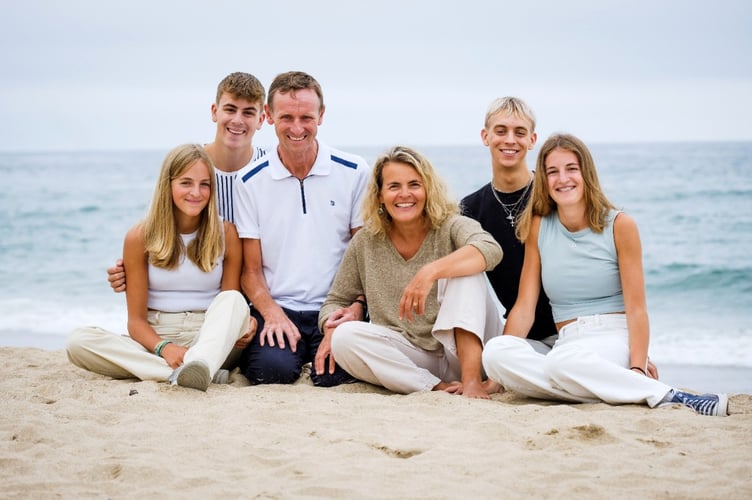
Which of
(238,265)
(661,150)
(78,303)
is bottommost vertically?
(78,303)

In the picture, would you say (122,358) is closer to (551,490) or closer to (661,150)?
(551,490)

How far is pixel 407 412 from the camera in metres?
3.84

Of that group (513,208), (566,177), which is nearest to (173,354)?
(513,208)

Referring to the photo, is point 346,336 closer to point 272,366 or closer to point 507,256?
point 272,366

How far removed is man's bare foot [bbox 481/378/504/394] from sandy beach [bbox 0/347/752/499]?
0.09 m

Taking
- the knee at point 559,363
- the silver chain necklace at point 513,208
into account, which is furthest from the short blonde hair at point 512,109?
the knee at point 559,363

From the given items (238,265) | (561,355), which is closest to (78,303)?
(238,265)

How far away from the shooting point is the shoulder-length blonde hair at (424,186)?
4316mm

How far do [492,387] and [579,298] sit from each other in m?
0.65

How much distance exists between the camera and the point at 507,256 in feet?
15.5

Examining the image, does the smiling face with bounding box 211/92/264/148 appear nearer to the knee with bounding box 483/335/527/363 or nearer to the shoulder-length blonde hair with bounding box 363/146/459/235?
the shoulder-length blonde hair with bounding box 363/146/459/235

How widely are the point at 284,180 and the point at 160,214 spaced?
0.76 m

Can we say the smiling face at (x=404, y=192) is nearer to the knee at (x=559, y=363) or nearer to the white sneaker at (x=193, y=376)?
the knee at (x=559, y=363)

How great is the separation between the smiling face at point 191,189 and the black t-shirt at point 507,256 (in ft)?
5.20
